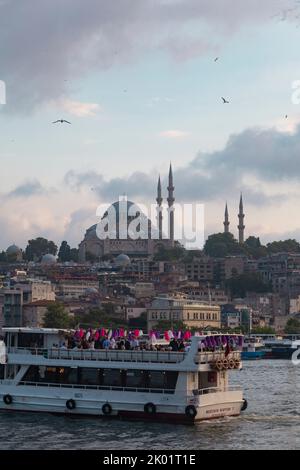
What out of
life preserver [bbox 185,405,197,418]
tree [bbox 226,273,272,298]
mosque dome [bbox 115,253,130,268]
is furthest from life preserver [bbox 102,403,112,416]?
mosque dome [bbox 115,253,130,268]

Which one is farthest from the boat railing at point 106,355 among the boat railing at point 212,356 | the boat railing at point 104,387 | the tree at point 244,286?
the tree at point 244,286

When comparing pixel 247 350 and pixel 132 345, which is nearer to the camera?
pixel 132 345

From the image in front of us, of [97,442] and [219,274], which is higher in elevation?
[219,274]

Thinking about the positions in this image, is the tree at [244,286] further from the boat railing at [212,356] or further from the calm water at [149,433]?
the boat railing at [212,356]

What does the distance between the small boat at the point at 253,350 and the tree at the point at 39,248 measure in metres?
99.3

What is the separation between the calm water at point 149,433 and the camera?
2741 cm

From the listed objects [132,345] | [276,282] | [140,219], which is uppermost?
[140,219]

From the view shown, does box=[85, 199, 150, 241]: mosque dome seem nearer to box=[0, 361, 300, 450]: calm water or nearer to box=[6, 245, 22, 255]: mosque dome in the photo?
box=[6, 245, 22, 255]: mosque dome

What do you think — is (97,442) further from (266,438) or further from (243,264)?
(243,264)
